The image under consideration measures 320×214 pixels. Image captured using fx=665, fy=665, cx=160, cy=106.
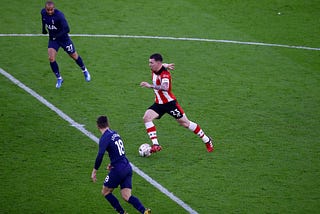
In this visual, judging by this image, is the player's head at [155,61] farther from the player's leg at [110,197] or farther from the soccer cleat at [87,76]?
the soccer cleat at [87,76]

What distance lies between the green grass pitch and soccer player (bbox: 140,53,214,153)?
1.43 feet

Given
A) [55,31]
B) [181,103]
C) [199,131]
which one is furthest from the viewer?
[55,31]

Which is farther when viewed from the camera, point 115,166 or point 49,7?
point 49,7

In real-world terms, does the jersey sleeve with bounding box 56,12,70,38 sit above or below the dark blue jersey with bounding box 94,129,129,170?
above

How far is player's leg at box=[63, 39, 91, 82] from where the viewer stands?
19141 mm

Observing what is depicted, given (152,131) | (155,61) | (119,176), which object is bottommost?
(152,131)

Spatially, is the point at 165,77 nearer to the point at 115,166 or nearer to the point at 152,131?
the point at 152,131

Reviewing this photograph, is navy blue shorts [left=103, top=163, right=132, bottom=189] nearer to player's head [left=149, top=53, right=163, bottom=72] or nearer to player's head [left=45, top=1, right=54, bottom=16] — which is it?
player's head [left=149, top=53, right=163, bottom=72]

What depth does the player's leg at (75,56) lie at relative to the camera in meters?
19.1

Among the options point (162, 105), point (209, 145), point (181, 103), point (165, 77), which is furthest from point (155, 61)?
point (181, 103)

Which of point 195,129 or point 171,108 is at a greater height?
point 171,108

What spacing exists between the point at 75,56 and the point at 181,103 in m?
3.47

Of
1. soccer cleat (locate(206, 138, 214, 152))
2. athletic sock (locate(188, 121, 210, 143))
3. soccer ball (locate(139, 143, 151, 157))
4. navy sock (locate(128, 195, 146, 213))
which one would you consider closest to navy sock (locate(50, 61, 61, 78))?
soccer ball (locate(139, 143, 151, 157))

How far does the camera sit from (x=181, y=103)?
61.1ft
